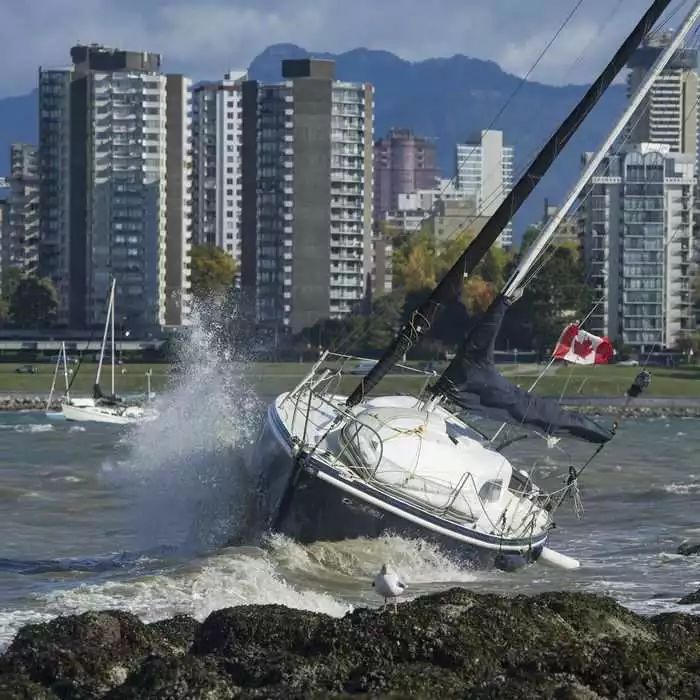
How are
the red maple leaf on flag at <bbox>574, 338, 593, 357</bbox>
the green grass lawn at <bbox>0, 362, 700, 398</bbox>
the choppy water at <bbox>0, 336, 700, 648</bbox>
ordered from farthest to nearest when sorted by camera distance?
the green grass lawn at <bbox>0, 362, 700, 398</bbox>, the red maple leaf on flag at <bbox>574, 338, 593, 357</bbox>, the choppy water at <bbox>0, 336, 700, 648</bbox>

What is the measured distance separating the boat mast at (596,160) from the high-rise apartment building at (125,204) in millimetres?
143687

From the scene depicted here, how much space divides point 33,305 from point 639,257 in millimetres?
57209

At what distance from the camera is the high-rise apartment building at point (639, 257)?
544 feet

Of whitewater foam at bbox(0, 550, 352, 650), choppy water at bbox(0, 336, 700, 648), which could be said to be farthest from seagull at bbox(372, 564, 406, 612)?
choppy water at bbox(0, 336, 700, 648)

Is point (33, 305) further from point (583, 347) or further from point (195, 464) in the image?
point (583, 347)

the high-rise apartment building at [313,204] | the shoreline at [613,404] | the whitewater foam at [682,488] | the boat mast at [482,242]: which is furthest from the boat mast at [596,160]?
the high-rise apartment building at [313,204]

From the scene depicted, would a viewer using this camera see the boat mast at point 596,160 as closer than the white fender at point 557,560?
No

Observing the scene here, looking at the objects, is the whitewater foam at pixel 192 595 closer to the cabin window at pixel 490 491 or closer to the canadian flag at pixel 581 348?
the cabin window at pixel 490 491

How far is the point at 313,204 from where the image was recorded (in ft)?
594

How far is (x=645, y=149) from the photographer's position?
178 meters

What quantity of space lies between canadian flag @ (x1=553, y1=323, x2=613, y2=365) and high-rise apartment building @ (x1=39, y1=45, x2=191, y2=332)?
14763cm

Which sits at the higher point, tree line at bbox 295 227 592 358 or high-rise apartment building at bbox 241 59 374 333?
high-rise apartment building at bbox 241 59 374 333

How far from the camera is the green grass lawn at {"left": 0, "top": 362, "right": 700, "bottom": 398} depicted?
133m

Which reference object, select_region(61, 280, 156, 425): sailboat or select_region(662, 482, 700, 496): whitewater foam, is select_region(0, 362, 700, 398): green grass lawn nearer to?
select_region(61, 280, 156, 425): sailboat
